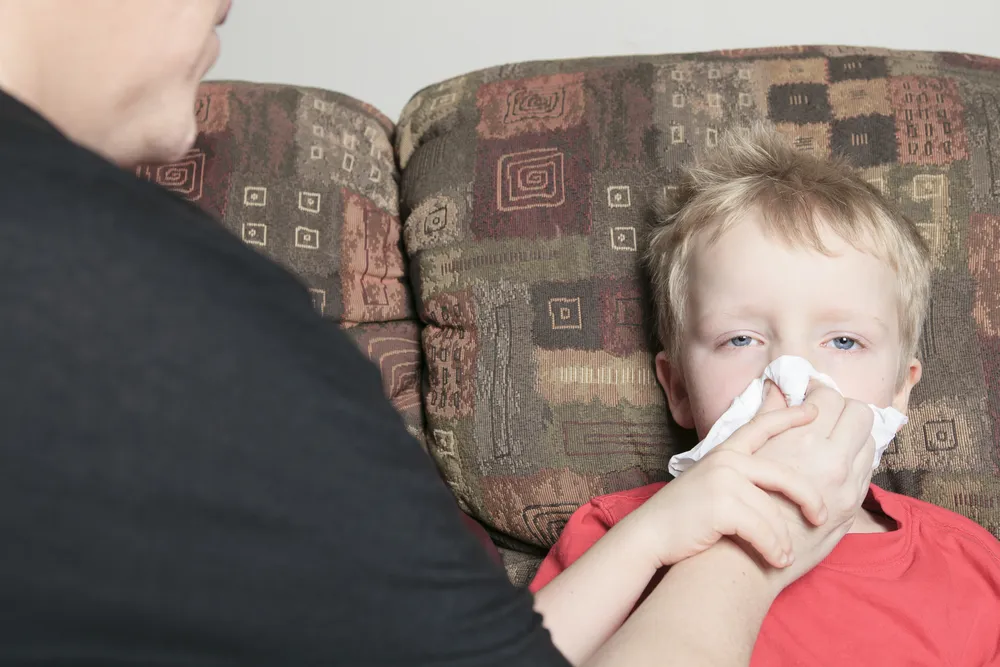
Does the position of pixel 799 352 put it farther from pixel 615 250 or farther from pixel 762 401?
pixel 615 250

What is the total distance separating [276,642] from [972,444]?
121 centimetres

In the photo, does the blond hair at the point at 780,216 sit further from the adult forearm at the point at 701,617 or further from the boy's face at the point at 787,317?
the adult forearm at the point at 701,617

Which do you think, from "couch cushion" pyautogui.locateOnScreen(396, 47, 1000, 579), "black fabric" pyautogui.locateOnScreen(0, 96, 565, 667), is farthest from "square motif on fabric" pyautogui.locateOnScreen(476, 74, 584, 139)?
"black fabric" pyautogui.locateOnScreen(0, 96, 565, 667)

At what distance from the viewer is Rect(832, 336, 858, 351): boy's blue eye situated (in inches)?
47.4

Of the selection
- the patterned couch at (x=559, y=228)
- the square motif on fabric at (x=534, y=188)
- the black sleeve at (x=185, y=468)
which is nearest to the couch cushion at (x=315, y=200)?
the patterned couch at (x=559, y=228)

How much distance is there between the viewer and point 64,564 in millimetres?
433

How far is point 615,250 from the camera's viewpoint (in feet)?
4.94

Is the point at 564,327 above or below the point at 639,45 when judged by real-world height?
below

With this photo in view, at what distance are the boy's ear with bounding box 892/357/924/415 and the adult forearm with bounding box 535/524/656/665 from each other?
0.55 meters

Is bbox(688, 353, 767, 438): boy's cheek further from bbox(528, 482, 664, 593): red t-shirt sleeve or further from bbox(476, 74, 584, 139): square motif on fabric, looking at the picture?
bbox(476, 74, 584, 139): square motif on fabric

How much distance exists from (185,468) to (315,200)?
1288 mm

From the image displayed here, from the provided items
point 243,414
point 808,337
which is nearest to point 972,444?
point 808,337

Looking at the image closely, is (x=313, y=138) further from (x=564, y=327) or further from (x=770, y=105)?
(x=770, y=105)

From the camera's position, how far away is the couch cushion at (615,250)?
137cm
